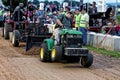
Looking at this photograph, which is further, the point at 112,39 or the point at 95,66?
the point at 112,39

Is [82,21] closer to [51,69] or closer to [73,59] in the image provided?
[73,59]

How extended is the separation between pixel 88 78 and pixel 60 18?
11.0 ft

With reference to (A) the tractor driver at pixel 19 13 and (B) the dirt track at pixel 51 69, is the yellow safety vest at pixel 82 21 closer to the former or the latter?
(A) the tractor driver at pixel 19 13

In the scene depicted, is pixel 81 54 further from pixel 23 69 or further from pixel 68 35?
pixel 23 69

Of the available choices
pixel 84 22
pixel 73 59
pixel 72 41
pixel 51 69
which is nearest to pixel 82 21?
pixel 84 22

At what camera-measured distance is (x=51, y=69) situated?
41.1 feet

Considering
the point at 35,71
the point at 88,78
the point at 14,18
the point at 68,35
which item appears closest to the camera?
the point at 88,78

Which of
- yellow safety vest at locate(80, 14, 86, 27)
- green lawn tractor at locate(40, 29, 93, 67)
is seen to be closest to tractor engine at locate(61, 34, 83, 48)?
green lawn tractor at locate(40, 29, 93, 67)

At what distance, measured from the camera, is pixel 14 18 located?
71.2ft

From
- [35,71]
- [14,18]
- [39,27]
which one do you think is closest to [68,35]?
[35,71]

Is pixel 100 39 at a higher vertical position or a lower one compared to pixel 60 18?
lower

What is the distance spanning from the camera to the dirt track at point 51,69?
1108 centimetres

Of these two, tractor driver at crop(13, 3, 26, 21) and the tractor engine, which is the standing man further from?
the tractor engine

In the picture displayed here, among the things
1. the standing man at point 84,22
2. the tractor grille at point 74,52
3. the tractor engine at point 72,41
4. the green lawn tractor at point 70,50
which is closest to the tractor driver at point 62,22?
the green lawn tractor at point 70,50
